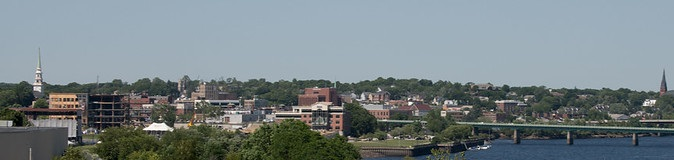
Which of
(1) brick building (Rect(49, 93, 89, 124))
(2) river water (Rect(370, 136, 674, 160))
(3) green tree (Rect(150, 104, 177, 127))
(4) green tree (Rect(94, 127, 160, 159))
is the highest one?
(1) brick building (Rect(49, 93, 89, 124))

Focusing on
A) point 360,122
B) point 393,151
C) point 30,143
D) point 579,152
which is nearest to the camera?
point 30,143

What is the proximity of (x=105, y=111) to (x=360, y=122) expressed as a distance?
108 ft

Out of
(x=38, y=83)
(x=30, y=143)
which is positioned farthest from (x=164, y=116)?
(x=30, y=143)

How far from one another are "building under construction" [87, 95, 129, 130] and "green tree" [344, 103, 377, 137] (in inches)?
1223

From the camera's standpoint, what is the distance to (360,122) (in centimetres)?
16700

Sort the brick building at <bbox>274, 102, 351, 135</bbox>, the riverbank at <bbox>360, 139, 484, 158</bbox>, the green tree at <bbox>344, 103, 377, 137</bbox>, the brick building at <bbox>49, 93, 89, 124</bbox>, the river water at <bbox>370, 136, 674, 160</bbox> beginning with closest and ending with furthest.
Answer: the river water at <bbox>370, 136, 674, 160</bbox>, the riverbank at <bbox>360, 139, 484, 158</bbox>, the brick building at <bbox>49, 93, 89, 124</bbox>, the brick building at <bbox>274, 102, 351, 135</bbox>, the green tree at <bbox>344, 103, 377, 137</bbox>

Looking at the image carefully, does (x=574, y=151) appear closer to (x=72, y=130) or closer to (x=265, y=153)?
(x=72, y=130)

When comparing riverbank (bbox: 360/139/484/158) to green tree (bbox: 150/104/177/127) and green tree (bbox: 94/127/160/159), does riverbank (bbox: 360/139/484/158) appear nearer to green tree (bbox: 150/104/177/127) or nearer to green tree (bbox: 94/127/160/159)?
green tree (bbox: 150/104/177/127)

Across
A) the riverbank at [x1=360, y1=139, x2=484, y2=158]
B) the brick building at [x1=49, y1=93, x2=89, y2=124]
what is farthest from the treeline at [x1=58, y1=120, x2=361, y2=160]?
the brick building at [x1=49, y1=93, x2=89, y2=124]

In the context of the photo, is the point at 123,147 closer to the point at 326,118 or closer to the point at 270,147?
the point at 270,147

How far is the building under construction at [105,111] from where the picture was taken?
5630 inches

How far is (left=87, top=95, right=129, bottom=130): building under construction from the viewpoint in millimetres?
143000

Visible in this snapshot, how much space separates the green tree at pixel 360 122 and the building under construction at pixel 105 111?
31068 mm

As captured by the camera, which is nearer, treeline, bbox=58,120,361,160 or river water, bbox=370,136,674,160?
treeline, bbox=58,120,361,160
